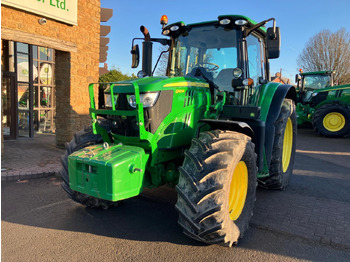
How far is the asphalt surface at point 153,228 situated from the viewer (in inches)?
113

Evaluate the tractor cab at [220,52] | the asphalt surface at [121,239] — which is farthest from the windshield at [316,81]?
the asphalt surface at [121,239]

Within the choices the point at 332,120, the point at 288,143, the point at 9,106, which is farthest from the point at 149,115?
the point at 332,120

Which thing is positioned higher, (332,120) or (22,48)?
(22,48)

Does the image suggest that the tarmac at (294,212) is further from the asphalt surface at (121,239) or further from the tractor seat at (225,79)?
the tractor seat at (225,79)

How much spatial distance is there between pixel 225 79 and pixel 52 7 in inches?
197

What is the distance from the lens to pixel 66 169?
363 cm

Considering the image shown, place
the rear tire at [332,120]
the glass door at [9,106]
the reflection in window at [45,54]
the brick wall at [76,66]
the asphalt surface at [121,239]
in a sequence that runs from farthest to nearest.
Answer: the rear tire at [332,120] → the reflection in window at [45,54] → the glass door at [9,106] → the brick wall at [76,66] → the asphalt surface at [121,239]

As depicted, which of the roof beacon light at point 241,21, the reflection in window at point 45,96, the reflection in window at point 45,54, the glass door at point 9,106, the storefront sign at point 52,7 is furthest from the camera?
the reflection in window at point 45,96

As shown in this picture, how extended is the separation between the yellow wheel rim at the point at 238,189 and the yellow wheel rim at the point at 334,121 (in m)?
10.2

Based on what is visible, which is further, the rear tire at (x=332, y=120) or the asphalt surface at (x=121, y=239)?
the rear tire at (x=332, y=120)

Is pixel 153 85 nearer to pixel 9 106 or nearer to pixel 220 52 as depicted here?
pixel 220 52

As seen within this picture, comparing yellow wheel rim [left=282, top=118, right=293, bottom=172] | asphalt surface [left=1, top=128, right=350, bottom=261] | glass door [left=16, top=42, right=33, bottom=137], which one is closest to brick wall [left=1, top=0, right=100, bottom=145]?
glass door [left=16, top=42, right=33, bottom=137]

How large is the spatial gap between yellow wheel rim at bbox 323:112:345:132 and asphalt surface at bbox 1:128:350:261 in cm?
764

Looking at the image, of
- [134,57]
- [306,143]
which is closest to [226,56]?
[134,57]
